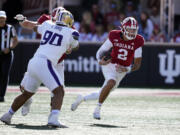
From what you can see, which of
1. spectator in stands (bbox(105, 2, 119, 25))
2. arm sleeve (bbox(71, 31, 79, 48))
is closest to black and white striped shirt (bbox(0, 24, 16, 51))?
arm sleeve (bbox(71, 31, 79, 48))

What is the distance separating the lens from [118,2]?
22344mm

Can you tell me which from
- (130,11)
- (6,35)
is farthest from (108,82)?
(130,11)

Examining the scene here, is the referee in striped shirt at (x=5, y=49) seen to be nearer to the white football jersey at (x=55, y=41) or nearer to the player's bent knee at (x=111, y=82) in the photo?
the player's bent knee at (x=111, y=82)

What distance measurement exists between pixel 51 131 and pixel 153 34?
11.5 meters

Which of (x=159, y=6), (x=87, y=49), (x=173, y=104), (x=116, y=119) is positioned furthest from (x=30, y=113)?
(x=159, y=6)

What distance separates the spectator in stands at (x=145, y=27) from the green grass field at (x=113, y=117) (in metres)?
3.87

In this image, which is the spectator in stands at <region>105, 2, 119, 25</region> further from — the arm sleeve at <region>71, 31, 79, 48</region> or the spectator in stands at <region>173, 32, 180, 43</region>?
the arm sleeve at <region>71, 31, 79, 48</region>

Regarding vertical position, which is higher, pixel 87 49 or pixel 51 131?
pixel 51 131

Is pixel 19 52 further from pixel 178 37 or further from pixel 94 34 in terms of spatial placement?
pixel 178 37

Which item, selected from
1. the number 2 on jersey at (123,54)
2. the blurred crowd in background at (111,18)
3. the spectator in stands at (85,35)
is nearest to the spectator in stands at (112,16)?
the blurred crowd in background at (111,18)

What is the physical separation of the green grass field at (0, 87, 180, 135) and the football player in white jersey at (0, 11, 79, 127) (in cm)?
35

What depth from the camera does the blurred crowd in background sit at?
1989cm

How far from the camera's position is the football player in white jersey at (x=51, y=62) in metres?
9.48

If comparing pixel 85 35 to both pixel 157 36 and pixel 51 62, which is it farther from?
pixel 51 62
